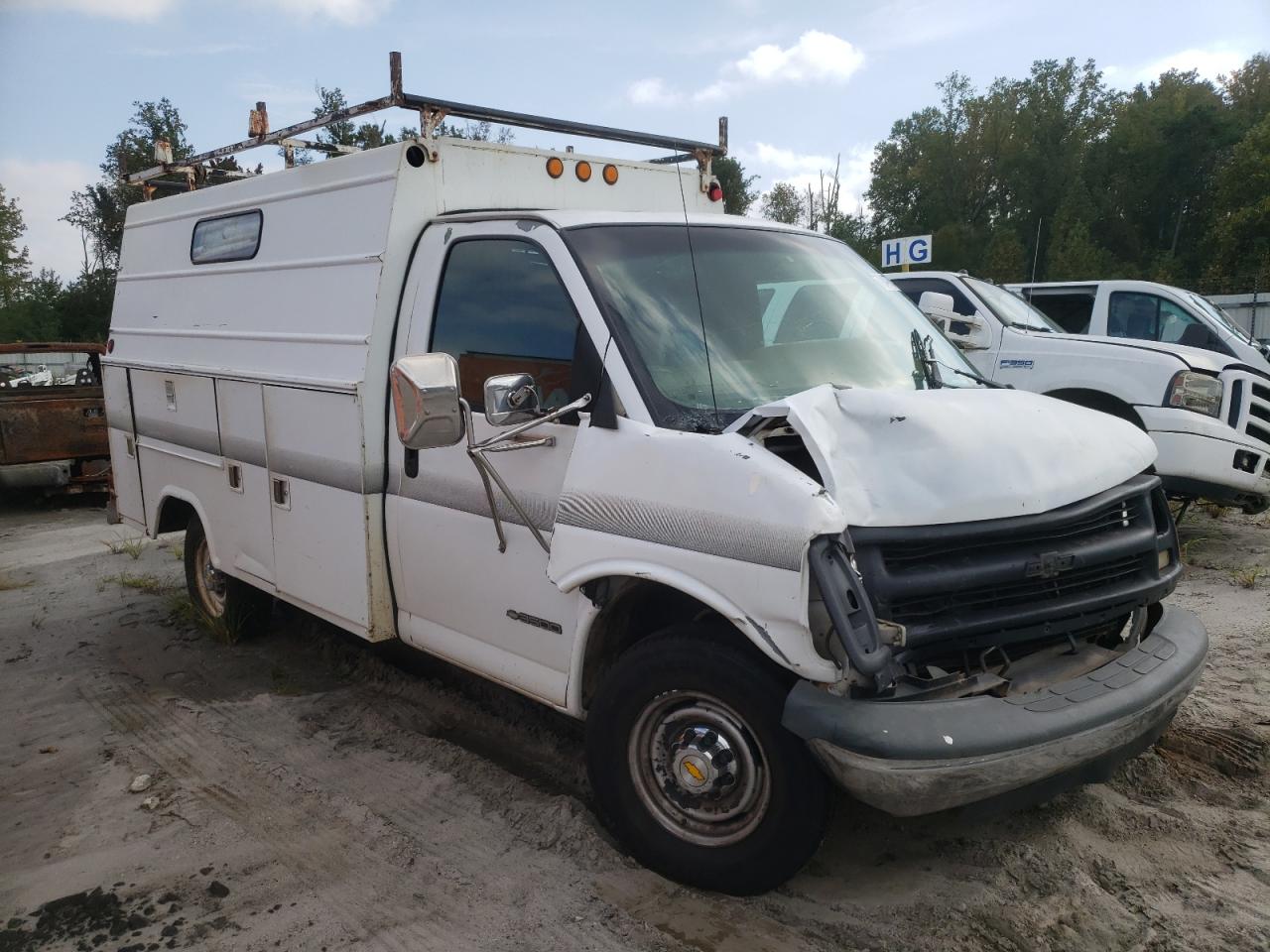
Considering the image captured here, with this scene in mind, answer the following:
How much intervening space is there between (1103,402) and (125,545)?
835cm

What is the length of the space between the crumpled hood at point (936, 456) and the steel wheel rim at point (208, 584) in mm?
4204

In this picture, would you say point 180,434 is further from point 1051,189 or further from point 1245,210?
point 1051,189

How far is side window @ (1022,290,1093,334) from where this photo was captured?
10.2 metres

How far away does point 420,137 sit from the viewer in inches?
165

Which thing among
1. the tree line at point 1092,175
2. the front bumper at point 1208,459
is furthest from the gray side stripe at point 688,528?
the tree line at point 1092,175

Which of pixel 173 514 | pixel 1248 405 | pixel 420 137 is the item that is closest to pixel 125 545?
pixel 173 514

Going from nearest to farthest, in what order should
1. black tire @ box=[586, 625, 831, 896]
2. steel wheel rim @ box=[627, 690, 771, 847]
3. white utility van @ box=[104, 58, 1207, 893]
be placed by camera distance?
white utility van @ box=[104, 58, 1207, 893], black tire @ box=[586, 625, 831, 896], steel wheel rim @ box=[627, 690, 771, 847]

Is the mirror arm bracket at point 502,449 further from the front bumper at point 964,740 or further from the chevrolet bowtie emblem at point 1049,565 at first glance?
the chevrolet bowtie emblem at point 1049,565

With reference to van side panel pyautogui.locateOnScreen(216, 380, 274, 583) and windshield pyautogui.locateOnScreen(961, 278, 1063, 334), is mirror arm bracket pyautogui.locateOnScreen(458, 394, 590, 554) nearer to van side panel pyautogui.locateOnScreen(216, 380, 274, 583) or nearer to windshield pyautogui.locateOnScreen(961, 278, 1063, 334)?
van side panel pyautogui.locateOnScreen(216, 380, 274, 583)

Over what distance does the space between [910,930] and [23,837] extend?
3.26 m

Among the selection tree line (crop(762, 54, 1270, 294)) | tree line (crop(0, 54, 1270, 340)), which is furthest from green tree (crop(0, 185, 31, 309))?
tree line (crop(762, 54, 1270, 294))

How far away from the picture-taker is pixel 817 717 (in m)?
2.61

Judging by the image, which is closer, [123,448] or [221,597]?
[221,597]

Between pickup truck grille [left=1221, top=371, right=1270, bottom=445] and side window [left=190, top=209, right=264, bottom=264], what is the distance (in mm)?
6715
